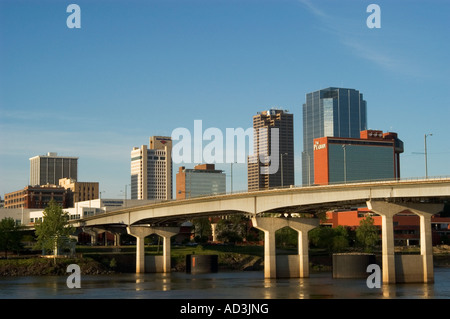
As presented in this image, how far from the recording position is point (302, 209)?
109m

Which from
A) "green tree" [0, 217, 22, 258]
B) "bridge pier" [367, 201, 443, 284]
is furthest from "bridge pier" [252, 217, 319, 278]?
"green tree" [0, 217, 22, 258]

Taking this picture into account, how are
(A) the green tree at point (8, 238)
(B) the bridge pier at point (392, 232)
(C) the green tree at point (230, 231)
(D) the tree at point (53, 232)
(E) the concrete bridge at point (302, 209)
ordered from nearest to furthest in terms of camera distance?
(E) the concrete bridge at point (302, 209)
(B) the bridge pier at point (392, 232)
(D) the tree at point (53, 232)
(A) the green tree at point (8, 238)
(C) the green tree at point (230, 231)

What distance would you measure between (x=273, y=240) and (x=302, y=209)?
7046 mm

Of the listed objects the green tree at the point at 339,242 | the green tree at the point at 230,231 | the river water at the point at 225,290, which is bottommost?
the river water at the point at 225,290

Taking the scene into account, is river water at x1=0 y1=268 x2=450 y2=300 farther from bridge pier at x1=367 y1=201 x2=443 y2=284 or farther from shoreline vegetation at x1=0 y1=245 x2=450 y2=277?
shoreline vegetation at x1=0 y1=245 x2=450 y2=277

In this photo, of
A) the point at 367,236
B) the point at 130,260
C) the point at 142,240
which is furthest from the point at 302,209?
the point at 367,236

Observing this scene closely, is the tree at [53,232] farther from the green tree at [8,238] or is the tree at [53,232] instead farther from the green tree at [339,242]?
the green tree at [339,242]

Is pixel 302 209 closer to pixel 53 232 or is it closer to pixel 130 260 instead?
pixel 130 260

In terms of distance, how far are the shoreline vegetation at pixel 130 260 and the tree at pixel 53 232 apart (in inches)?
117

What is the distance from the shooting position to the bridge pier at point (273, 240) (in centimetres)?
10462

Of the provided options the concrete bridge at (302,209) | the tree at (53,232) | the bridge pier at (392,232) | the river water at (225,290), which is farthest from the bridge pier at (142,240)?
the bridge pier at (392,232)
